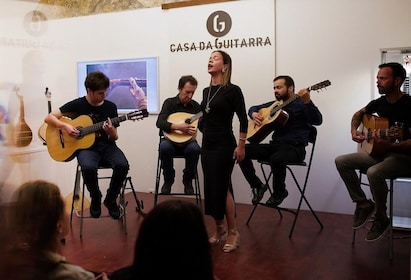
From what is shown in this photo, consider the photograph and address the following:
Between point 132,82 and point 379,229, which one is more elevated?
point 132,82

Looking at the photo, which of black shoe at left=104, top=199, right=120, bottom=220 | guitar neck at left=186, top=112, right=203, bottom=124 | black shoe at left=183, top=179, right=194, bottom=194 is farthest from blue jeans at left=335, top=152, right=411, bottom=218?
black shoe at left=104, top=199, right=120, bottom=220

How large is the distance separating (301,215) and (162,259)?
128 inches

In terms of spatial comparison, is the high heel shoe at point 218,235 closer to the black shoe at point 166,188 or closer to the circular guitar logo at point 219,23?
the black shoe at point 166,188

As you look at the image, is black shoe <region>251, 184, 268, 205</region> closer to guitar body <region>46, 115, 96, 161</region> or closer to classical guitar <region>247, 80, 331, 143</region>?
classical guitar <region>247, 80, 331, 143</region>

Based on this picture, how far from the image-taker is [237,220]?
13.0 ft

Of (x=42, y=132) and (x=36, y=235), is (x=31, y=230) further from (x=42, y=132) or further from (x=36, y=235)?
(x=42, y=132)

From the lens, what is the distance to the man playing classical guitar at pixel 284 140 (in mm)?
3506

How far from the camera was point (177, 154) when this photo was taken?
3.96m

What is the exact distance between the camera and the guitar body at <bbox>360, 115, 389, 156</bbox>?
120 inches

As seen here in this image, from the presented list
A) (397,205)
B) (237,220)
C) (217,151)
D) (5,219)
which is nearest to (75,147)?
(217,151)

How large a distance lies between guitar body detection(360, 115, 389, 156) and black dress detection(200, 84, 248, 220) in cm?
94

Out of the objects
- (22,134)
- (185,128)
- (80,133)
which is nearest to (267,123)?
(185,128)

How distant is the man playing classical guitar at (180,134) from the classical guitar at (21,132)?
2468mm

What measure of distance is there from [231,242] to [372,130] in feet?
4.31
